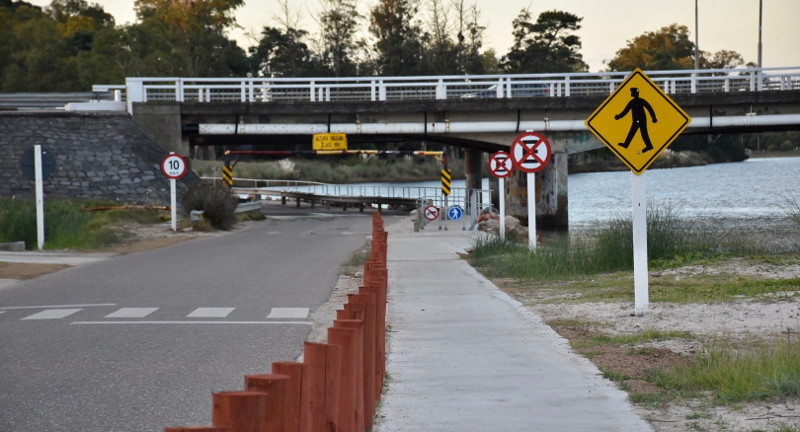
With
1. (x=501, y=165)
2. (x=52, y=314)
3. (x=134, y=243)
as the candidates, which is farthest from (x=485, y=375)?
(x=134, y=243)

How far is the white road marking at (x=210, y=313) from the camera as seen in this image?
553 inches

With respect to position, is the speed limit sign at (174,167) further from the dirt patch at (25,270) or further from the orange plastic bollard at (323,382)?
the orange plastic bollard at (323,382)

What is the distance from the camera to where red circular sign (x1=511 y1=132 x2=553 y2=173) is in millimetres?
22125

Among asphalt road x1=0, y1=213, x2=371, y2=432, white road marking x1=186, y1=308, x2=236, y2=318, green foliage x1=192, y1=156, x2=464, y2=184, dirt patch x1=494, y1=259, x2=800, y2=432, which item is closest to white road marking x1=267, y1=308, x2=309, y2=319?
asphalt road x1=0, y1=213, x2=371, y2=432

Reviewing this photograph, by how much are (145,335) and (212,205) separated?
27236mm

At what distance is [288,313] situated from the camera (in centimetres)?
1430

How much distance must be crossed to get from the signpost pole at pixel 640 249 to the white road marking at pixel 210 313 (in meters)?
5.15

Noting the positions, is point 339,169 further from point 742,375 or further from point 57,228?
point 742,375

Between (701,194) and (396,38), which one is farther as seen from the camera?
(396,38)

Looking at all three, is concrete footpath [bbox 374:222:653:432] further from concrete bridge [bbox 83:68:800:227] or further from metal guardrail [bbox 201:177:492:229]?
concrete bridge [bbox 83:68:800:227]

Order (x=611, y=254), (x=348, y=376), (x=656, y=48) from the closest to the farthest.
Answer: (x=348, y=376)
(x=611, y=254)
(x=656, y=48)

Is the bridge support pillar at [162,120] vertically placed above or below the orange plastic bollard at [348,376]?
above

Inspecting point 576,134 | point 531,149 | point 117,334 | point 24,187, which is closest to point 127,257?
point 531,149

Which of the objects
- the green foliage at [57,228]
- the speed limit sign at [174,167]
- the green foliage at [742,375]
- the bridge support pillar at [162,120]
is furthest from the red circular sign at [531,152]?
the bridge support pillar at [162,120]
